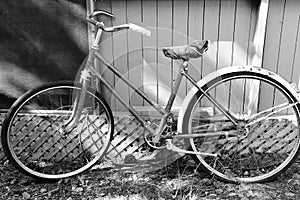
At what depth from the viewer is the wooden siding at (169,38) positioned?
10.5ft

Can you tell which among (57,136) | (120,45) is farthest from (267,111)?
(57,136)

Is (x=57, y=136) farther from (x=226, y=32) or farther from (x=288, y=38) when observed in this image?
(x=288, y=38)

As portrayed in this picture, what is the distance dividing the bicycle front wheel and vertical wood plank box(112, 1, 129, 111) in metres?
0.74

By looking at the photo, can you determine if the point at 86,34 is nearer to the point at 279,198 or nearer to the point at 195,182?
the point at 195,182

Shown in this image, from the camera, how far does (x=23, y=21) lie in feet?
10.3

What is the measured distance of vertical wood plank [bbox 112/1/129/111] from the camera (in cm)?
322

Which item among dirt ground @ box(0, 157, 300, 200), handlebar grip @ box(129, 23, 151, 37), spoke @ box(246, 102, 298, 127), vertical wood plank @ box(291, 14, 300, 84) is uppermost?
handlebar grip @ box(129, 23, 151, 37)

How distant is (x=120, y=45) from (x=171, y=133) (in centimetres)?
95

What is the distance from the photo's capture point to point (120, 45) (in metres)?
Result: 3.34

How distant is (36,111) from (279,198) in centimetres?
221

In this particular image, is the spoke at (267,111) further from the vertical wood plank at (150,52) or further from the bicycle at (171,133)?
the vertical wood plank at (150,52)

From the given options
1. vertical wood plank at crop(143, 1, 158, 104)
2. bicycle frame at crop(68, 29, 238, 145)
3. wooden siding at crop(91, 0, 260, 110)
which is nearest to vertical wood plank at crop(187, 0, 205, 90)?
wooden siding at crop(91, 0, 260, 110)

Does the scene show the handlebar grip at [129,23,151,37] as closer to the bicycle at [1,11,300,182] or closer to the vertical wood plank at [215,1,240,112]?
the bicycle at [1,11,300,182]

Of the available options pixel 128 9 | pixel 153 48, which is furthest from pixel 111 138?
pixel 128 9
